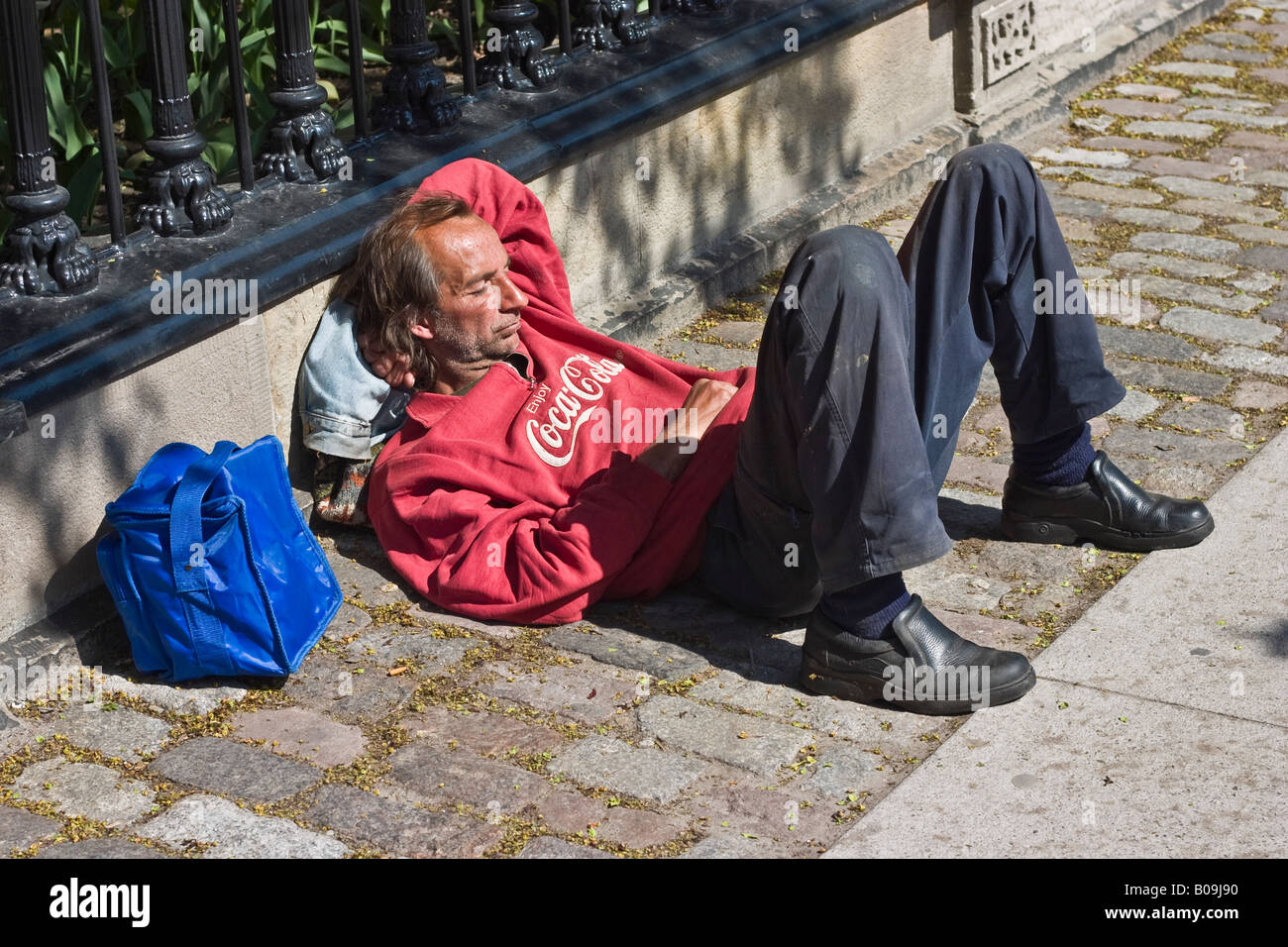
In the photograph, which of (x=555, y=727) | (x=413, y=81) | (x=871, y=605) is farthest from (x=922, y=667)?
(x=413, y=81)

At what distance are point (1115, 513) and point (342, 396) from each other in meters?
1.84

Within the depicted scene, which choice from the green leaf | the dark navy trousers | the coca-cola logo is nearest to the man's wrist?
the dark navy trousers

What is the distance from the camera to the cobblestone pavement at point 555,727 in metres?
2.93

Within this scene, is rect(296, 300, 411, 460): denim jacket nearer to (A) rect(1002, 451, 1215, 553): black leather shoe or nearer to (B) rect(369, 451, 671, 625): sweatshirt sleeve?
(B) rect(369, 451, 671, 625): sweatshirt sleeve

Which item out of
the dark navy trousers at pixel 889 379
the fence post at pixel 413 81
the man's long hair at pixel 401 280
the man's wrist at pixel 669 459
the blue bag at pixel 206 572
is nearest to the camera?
the dark navy trousers at pixel 889 379

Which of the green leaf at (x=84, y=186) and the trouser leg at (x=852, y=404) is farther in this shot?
the green leaf at (x=84, y=186)

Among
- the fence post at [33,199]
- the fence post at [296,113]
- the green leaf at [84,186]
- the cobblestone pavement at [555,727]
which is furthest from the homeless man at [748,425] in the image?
the green leaf at [84,186]

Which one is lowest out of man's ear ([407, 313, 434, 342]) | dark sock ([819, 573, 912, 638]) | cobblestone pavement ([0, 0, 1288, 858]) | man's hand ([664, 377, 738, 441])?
cobblestone pavement ([0, 0, 1288, 858])

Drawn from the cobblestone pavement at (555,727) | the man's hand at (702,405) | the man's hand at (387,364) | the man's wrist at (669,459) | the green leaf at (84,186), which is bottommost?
the cobblestone pavement at (555,727)

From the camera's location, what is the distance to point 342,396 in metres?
3.94

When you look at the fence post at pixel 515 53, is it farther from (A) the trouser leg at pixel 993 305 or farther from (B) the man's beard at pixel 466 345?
(A) the trouser leg at pixel 993 305

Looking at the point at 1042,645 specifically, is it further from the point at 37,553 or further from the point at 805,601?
the point at 37,553

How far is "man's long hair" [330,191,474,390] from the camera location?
12.7 ft

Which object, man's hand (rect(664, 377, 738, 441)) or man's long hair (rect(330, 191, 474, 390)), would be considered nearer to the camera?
man's hand (rect(664, 377, 738, 441))
